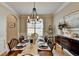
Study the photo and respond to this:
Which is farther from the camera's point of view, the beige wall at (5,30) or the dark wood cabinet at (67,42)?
the dark wood cabinet at (67,42)

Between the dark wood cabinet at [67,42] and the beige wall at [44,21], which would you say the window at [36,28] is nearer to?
the beige wall at [44,21]

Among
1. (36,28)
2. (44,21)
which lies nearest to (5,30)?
(36,28)

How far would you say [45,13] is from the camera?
8.93ft

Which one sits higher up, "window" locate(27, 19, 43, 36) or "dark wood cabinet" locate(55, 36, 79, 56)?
"window" locate(27, 19, 43, 36)

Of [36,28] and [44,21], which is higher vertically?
[44,21]

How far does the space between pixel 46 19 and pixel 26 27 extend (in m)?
0.48

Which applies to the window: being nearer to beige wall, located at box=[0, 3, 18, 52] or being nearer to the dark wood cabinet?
beige wall, located at box=[0, 3, 18, 52]

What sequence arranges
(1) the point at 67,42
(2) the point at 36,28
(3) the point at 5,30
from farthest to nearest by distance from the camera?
1. (1) the point at 67,42
2. (3) the point at 5,30
3. (2) the point at 36,28

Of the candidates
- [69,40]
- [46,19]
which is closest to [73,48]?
[69,40]

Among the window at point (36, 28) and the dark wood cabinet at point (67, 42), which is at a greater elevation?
the window at point (36, 28)

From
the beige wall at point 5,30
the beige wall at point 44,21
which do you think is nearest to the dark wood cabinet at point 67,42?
the beige wall at point 44,21

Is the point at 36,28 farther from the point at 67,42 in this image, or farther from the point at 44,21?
the point at 67,42

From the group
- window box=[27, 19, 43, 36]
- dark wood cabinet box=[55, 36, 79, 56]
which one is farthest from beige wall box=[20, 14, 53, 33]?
dark wood cabinet box=[55, 36, 79, 56]

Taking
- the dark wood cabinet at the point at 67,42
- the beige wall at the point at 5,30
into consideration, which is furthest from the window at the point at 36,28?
the dark wood cabinet at the point at 67,42
